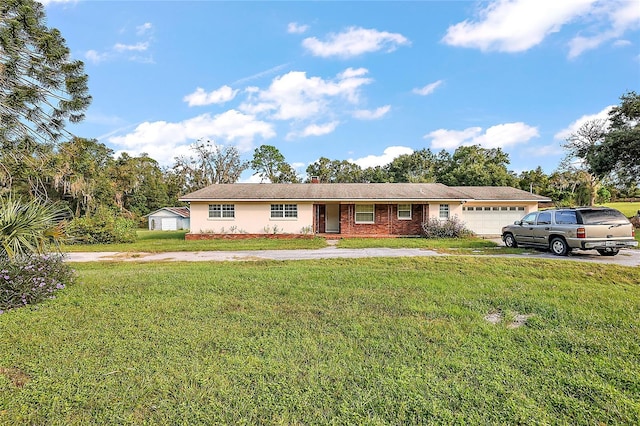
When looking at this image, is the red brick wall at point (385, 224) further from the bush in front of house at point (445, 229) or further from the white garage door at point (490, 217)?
the white garage door at point (490, 217)

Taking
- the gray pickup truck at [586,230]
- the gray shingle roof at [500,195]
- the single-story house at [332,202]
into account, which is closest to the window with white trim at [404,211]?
the single-story house at [332,202]

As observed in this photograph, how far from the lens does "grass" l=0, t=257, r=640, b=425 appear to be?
2.69 meters

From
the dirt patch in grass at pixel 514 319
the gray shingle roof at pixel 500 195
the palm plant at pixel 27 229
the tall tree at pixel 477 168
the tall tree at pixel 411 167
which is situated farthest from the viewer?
the tall tree at pixel 411 167

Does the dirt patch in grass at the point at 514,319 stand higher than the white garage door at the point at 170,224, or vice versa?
the white garage door at the point at 170,224

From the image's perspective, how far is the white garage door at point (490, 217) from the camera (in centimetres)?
2106

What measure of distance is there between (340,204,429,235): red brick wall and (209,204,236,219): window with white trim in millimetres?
6731

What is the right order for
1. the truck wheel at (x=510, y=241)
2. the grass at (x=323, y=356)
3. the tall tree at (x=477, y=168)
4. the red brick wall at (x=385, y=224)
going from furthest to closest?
the tall tree at (x=477, y=168)
the red brick wall at (x=385, y=224)
the truck wheel at (x=510, y=241)
the grass at (x=323, y=356)

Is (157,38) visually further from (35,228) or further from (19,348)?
(19,348)

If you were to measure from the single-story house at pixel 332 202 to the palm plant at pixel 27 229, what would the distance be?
42.7ft

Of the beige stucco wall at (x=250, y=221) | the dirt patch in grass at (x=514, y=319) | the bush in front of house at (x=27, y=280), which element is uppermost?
the beige stucco wall at (x=250, y=221)

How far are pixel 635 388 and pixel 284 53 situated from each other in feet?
52.6

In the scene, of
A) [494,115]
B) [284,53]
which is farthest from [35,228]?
[494,115]

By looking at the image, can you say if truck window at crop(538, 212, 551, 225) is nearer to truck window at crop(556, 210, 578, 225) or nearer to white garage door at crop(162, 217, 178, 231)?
truck window at crop(556, 210, 578, 225)

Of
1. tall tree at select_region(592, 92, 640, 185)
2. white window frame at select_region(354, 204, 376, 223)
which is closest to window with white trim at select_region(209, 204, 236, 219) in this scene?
white window frame at select_region(354, 204, 376, 223)
